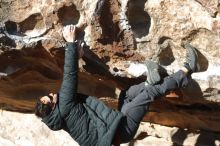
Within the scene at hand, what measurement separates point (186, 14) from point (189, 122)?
1777 mm

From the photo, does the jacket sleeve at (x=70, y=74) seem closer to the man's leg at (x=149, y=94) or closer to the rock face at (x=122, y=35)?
the rock face at (x=122, y=35)

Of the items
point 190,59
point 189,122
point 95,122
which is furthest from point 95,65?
point 189,122

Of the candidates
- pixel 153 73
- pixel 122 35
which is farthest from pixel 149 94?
pixel 122 35

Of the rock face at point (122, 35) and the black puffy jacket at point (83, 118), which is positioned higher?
the rock face at point (122, 35)

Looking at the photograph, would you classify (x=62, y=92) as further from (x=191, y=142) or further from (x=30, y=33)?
(x=191, y=142)

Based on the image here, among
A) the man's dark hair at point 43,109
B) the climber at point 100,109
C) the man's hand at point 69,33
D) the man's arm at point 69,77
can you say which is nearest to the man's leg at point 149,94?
the climber at point 100,109

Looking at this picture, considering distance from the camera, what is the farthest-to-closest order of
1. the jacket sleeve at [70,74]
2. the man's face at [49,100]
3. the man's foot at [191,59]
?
1. the man's foot at [191,59]
2. the man's face at [49,100]
3. the jacket sleeve at [70,74]

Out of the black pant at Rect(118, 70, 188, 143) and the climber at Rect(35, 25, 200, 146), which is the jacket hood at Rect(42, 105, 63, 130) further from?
the black pant at Rect(118, 70, 188, 143)

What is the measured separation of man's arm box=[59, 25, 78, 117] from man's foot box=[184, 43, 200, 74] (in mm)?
1038

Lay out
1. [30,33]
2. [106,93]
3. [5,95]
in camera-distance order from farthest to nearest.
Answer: [5,95], [106,93], [30,33]

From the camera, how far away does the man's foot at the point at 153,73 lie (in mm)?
4723

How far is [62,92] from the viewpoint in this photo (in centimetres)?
457

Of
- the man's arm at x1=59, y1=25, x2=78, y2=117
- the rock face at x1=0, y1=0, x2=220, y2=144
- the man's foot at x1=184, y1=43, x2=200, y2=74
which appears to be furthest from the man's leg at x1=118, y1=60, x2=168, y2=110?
the man's arm at x1=59, y1=25, x2=78, y2=117

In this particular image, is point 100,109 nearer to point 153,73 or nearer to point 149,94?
point 149,94
